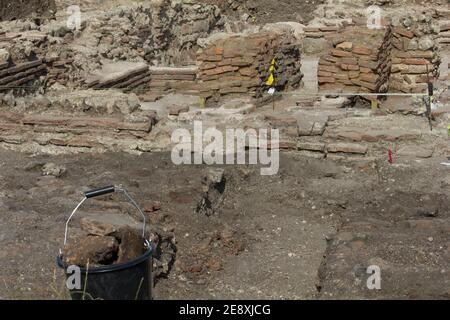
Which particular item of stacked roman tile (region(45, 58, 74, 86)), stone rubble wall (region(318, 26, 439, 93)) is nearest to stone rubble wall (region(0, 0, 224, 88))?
stacked roman tile (region(45, 58, 74, 86))

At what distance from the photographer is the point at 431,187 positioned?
286 inches

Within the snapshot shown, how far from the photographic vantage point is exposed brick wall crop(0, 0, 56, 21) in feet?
65.3

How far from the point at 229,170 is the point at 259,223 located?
0.98m

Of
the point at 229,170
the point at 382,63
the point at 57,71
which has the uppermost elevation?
the point at 382,63

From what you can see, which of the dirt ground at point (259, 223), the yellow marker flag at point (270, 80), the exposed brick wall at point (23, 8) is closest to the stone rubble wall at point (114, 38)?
the yellow marker flag at point (270, 80)

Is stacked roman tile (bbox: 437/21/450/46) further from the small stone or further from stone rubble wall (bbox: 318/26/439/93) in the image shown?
the small stone

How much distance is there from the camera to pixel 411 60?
34.9ft

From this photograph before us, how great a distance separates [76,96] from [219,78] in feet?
6.29

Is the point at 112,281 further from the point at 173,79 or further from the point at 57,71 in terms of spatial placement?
the point at 173,79

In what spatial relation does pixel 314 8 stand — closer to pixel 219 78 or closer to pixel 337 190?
pixel 219 78

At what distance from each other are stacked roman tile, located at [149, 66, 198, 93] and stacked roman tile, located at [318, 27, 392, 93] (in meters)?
3.16

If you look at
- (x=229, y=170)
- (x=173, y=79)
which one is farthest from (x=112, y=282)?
(x=173, y=79)
